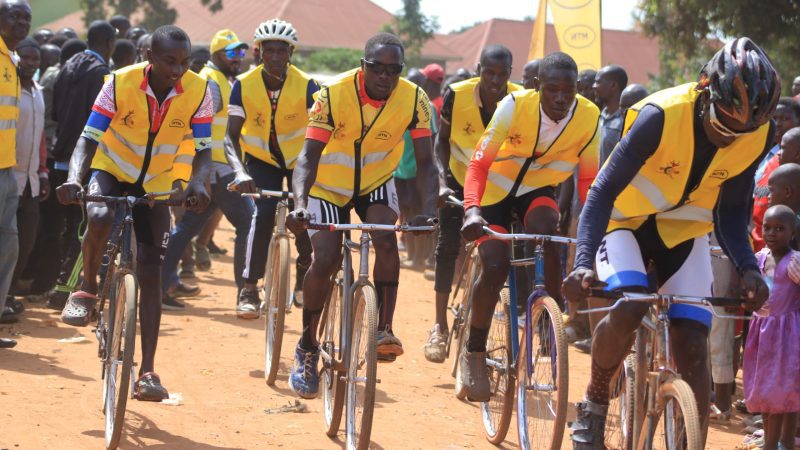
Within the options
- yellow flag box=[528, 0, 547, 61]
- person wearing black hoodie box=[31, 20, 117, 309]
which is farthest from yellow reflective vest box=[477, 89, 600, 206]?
yellow flag box=[528, 0, 547, 61]

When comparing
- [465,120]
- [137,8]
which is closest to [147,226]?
[465,120]

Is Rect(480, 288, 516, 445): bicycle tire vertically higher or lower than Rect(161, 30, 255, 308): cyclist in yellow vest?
lower

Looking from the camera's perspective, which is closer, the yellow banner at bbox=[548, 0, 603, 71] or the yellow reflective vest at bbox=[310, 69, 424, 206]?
the yellow reflective vest at bbox=[310, 69, 424, 206]

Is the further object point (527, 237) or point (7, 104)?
point (7, 104)

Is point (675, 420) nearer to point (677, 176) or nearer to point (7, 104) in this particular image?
point (677, 176)

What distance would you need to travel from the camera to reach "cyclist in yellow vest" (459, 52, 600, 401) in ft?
24.4

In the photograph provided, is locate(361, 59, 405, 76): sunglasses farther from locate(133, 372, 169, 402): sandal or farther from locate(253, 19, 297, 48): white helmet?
locate(253, 19, 297, 48): white helmet

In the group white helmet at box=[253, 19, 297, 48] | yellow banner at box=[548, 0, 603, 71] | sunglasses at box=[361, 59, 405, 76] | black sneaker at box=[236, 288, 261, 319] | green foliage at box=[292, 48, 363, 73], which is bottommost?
black sneaker at box=[236, 288, 261, 319]

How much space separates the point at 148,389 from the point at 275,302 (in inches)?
85.1

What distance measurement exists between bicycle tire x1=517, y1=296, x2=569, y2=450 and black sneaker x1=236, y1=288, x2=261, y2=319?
341 cm

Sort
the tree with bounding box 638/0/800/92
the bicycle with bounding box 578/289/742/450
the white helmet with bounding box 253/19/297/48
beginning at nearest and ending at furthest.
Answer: the bicycle with bounding box 578/289/742/450 → the white helmet with bounding box 253/19/297/48 → the tree with bounding box 638/0/800/92

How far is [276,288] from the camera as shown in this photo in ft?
30.9

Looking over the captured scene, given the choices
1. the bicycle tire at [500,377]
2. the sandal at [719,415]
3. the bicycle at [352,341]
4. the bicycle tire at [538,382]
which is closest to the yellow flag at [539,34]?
the sandal at [719,415]

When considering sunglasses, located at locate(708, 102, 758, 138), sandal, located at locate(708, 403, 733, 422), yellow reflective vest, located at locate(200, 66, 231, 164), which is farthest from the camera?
yellow reflective vest, located at locate(200, 66, 231, 164)
